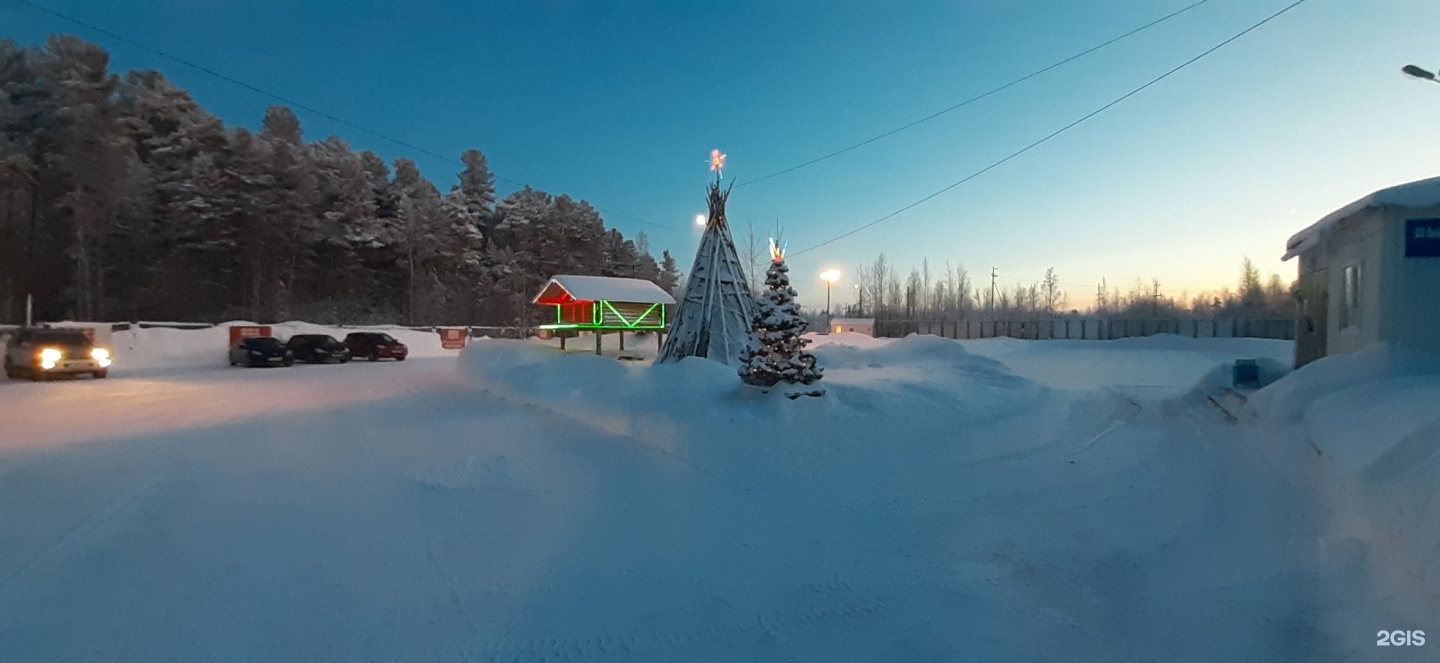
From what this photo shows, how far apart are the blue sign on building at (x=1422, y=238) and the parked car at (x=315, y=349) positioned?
3742 centimetres

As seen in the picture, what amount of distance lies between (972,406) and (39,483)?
14840 mm

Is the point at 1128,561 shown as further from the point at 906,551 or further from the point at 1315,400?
the point at 1315,400

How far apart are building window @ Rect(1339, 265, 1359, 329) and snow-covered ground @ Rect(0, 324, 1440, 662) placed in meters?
2.19

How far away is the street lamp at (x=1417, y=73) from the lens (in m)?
11.6

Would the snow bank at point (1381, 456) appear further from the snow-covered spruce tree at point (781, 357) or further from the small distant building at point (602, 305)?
the small distant building at point (602, 305)

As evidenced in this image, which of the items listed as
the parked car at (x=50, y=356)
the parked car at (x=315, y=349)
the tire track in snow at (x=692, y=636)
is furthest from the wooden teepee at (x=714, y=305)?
the parked car at (x=315, y=349)

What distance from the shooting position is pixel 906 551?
6.70 meters

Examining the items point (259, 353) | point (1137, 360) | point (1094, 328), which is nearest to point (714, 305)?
point (1137, 360)

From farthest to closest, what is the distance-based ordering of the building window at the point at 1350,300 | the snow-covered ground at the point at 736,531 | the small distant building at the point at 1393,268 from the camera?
the building window at the point at 1350,300
the small distant building at the point at 1393,268
the snow-covered ground at the point at 736,531

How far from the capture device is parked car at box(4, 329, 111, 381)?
2422cm

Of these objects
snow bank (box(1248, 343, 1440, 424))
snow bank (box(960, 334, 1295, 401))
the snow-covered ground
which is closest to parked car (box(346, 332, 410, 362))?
the snow-covered ground

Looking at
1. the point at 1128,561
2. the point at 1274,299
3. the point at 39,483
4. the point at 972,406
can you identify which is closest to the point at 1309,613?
the point at 1128,561

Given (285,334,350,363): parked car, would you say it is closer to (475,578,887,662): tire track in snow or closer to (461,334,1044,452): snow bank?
(461,334,1044,452): snow bank

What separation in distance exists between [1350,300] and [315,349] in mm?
37010
